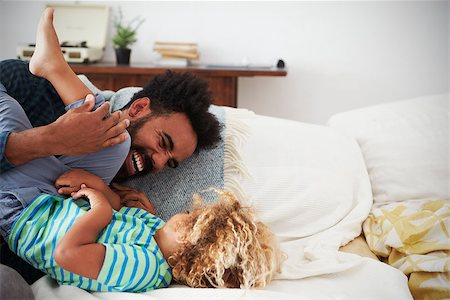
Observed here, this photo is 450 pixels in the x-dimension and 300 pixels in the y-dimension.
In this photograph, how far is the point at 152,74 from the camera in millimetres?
2637

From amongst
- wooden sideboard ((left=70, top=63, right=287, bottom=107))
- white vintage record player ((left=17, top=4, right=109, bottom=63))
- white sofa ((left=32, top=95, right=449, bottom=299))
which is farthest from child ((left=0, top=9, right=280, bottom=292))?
white vintage record player ((left=17, top=4, right=109, bottom=63))

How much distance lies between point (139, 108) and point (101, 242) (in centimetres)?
56

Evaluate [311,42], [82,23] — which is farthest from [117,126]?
[311,42]

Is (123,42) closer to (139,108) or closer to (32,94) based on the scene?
(139,108)

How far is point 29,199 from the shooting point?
4.00ft

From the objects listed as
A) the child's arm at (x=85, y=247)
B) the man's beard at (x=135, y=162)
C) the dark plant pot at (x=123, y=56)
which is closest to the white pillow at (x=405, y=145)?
the man's beard at (x=135, y=162)

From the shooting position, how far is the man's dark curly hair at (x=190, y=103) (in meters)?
1.63

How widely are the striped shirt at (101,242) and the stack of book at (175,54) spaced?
161 cm

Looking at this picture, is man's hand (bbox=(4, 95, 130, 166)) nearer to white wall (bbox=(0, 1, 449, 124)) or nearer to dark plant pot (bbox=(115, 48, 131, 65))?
dark plant pot (bbox=(115, 48, 131, 65))

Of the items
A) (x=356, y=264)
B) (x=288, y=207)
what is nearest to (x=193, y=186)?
(x=288, y=207)

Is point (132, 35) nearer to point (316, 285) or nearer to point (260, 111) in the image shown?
point (260, 111)

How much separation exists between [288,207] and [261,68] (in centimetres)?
129

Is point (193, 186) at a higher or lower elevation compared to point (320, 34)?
lower

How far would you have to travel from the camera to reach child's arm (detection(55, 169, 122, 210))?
1.29 m
